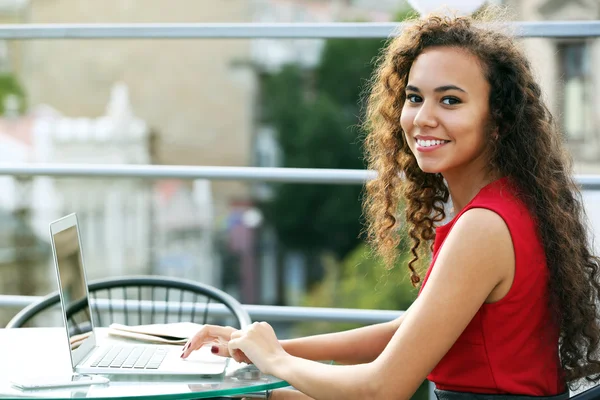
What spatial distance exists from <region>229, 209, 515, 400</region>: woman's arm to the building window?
27.7 m

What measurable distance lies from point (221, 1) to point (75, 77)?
6709mm

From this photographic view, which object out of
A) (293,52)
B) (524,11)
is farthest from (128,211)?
(524,11)

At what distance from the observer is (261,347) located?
1238 millimetres

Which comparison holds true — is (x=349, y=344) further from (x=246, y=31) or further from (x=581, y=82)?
(x=581, y=82)

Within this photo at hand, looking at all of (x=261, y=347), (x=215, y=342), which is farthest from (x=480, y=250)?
(x=215, y=342)

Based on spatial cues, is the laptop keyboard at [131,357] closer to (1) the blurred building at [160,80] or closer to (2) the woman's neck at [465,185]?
(2) the woman's neck at [465,185]

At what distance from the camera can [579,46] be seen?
1144 inches

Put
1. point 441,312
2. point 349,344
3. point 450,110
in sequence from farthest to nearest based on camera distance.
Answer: point 349,344
point 450,110
point 441,312

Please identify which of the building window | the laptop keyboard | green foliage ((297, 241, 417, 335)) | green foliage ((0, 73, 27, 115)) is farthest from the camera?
green foliage ((0, 73, 27, 115))

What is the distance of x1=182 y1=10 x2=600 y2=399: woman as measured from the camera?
3.83 ft

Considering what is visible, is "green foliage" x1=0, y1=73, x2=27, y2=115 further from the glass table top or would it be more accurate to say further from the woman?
the woman

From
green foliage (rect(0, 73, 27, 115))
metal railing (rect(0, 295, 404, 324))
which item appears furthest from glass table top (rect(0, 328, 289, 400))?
green foliage (rect(0, 73, 27, 115))

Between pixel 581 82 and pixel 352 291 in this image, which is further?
pixel 352 291

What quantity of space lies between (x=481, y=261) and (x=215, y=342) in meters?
0.40
